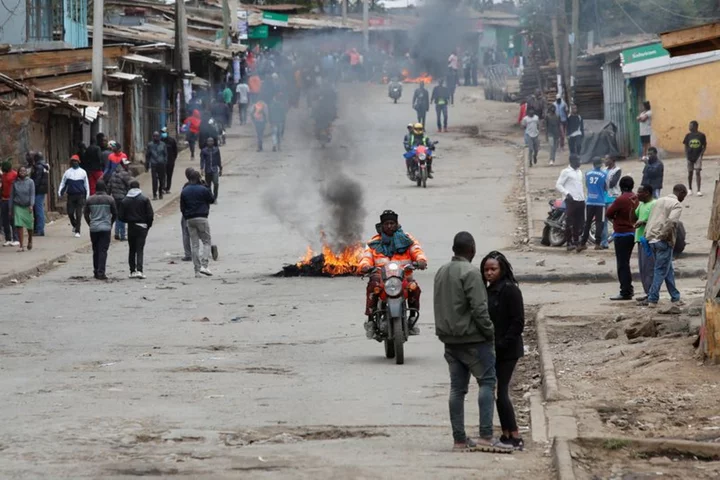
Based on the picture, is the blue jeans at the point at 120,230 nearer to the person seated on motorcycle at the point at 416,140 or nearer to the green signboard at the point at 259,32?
the person seated on motorcycle at the point at 416,140

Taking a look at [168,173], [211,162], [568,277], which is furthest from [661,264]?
[168,173]

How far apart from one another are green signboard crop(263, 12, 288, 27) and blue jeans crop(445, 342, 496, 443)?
1900 inches

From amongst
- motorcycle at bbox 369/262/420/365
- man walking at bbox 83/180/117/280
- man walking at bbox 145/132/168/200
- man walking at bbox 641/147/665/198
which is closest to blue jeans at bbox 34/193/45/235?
man walking at bbox 145/132/168/200

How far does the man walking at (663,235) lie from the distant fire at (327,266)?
6.18 metres

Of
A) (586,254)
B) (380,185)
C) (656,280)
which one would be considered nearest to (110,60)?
(380,185)

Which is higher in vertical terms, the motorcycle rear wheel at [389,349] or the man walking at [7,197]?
the man walking at [7,197]

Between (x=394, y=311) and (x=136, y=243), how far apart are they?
938 centimetres

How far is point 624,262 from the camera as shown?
17344 millimetres

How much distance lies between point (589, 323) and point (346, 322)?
2990mm

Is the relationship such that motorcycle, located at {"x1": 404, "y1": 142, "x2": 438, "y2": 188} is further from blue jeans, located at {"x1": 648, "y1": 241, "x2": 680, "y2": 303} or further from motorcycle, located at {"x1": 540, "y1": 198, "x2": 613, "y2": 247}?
blue jeans, located at {"x1": 648, "y1": 241, "x2": 680, "y2": 303}

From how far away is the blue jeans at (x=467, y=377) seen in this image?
909 centimetres

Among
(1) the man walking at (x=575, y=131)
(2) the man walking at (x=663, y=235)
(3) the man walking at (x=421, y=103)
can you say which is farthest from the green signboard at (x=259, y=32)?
(2) the man walking at (x=663, y=235)

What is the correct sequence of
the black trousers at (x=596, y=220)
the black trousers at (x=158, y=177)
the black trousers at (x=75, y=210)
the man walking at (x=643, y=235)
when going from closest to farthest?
the man walking at (x=643, y=235)
the black trousers at (x=596, y=220)
the black trousers at (x=75, y=210)
the black trousers at (x=158, y=177)

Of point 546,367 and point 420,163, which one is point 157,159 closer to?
point 420,163
